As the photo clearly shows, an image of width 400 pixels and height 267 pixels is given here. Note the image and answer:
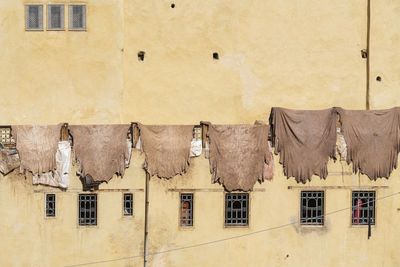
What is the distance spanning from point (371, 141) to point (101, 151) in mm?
8632

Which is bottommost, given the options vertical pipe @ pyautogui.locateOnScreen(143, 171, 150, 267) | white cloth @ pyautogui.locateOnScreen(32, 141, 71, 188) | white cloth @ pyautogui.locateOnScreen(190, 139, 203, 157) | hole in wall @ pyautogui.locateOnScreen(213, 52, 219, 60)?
vertical pipe @ pyautogui.locateOnScreen(143, 171, 150, 267)

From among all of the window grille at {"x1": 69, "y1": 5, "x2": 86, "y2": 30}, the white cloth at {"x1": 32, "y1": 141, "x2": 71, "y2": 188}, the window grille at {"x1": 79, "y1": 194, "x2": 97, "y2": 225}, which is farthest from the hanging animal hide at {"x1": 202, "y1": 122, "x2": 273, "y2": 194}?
Answer: the window grille at {"x1": 69, "y1": 5, "x2": 86, "y2": 30}

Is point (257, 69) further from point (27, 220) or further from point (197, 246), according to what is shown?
point (27, 220)

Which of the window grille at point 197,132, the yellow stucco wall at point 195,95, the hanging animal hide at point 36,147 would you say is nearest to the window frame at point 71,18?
the yellow stucco wall at point 195,95

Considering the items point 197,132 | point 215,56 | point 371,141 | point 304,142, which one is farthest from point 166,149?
point 371,141

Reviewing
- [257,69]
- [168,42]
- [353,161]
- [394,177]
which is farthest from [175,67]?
[394,177]

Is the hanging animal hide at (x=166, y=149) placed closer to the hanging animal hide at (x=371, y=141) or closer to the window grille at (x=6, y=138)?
the window grille at (x=6, y=138)

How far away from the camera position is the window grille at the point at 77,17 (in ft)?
64.6

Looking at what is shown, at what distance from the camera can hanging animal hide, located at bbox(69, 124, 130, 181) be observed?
18.0 metres

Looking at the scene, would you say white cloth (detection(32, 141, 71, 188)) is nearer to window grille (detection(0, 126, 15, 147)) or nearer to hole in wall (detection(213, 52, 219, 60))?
window grille (detection(0, 126, 15, 147))

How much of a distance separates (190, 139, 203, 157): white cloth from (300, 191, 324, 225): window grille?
3.62m

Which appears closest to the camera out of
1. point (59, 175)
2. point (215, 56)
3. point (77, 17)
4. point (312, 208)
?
point (59, 175)

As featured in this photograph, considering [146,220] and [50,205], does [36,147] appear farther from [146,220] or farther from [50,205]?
[146,220]

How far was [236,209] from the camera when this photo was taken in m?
18.4
